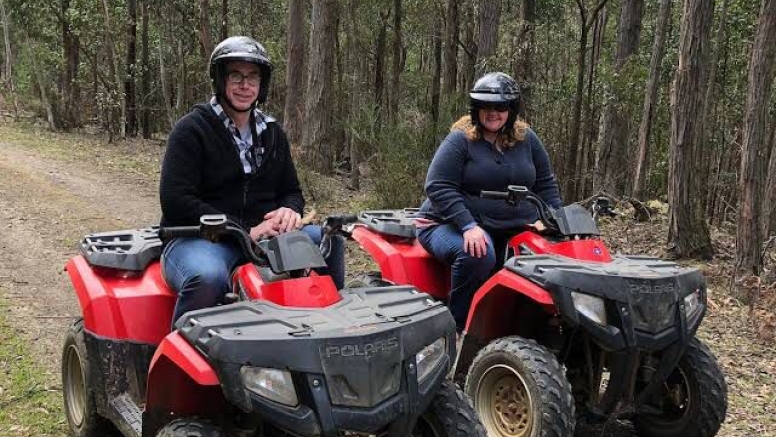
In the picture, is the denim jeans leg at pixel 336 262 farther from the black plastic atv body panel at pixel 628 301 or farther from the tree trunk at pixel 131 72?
the tree trunk at pixel 131 72

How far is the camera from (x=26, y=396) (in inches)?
177

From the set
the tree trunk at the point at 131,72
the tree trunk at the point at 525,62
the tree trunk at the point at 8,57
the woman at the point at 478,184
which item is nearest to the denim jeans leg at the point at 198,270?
the woman at the point at 478,184

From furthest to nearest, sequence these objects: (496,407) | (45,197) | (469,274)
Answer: (45,197)
(469,274)
(496,407)

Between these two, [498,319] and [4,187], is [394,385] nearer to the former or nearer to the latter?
[498,319]

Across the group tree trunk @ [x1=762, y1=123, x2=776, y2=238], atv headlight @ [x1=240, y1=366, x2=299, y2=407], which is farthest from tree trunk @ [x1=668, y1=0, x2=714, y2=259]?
atv headlight @ [x1=240, y1=366, x2=299, y2=407]

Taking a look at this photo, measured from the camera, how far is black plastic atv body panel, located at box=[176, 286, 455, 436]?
238 centimetres

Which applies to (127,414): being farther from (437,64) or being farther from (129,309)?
(437,64)

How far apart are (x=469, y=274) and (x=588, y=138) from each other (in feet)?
54.7

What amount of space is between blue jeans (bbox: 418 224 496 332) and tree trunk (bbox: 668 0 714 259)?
4.53 metres

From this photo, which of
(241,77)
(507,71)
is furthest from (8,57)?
(241,77)

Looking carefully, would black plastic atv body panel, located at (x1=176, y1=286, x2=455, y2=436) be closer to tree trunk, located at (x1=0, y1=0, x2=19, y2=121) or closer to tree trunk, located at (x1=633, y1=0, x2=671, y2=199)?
tree trunk, located at (x1=633, y1=0, x2=671, y2=199)

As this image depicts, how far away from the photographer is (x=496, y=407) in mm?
4000

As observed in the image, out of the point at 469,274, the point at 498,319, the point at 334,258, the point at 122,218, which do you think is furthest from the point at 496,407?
the point at 122,218

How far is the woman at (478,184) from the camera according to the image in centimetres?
448
